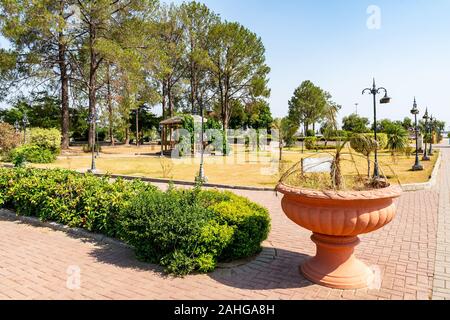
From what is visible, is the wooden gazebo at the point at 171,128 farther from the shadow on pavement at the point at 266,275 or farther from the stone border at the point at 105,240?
the shadow on pavement at the point at 266,275

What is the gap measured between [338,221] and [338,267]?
0.76 metres

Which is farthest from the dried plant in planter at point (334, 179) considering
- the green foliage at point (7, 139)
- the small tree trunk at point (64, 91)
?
the small tree trunk at point (64, 91)

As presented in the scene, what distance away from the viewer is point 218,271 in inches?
173

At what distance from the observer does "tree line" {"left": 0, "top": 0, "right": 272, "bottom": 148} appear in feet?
80.8

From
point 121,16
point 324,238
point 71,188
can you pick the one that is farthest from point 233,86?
point 324,238

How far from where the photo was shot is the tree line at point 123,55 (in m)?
24.6

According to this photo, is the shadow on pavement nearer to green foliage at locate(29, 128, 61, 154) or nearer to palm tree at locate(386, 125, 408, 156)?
palm tree at locate(386, 125, 408, 156)

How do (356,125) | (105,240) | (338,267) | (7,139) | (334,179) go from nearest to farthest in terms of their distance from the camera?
(338,267), (334,179), (105,240), (7,139), (356,125)

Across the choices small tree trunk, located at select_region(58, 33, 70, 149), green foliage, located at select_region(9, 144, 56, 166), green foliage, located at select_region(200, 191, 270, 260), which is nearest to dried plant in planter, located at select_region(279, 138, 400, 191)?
green foliage, located at select_region(200, 191, 270, 260)

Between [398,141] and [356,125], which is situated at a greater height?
[356,125]

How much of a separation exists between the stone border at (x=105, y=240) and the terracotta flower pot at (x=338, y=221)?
2.63ft

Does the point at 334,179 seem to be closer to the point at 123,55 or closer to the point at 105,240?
the point at 105,240

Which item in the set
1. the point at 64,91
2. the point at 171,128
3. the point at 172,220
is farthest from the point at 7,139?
the point at 172,220

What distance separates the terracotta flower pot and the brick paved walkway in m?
0.19
